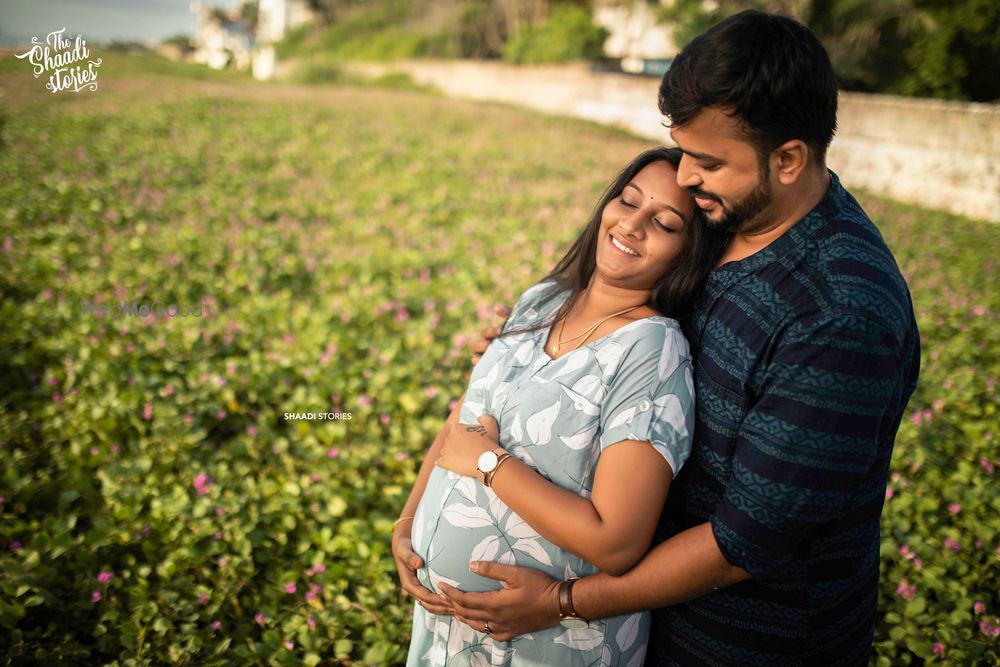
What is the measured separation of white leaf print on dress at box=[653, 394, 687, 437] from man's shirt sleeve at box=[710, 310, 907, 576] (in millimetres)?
154

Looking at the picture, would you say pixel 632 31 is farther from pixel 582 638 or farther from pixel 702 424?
pixel 582 638

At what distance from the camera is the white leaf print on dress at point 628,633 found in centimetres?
149

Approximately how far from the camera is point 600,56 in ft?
79.8

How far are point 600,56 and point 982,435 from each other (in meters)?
23.7

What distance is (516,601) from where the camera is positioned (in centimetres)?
143

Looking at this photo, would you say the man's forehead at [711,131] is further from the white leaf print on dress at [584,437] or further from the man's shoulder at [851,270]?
the white leaf print on dress at [584,437]

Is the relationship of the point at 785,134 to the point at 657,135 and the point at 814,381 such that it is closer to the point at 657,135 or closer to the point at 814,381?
the point at 814,381

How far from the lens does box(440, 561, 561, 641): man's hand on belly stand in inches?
56.5

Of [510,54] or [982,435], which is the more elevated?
[510,54]

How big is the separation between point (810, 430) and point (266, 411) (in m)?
2.98

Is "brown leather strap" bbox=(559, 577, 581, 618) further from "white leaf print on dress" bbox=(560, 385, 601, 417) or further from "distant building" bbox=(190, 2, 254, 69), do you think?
"distant building" bbox=(190, 2, 254, 69)

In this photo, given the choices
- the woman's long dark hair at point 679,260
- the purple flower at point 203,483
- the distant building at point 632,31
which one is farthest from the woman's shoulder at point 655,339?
the distant building at point 632,31

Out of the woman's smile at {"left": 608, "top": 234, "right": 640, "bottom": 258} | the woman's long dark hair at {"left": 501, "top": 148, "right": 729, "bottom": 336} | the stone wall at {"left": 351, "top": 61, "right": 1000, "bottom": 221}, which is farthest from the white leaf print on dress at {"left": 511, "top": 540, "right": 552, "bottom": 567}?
the stone wall at {"left": 351, "top": 61, "right": 1000, "bottom": 221}

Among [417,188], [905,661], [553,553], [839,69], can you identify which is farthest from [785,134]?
[839,69]
